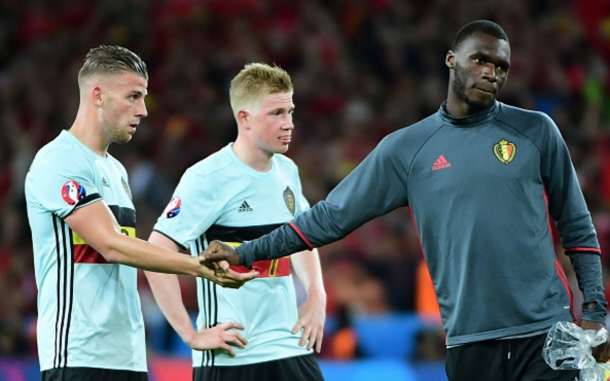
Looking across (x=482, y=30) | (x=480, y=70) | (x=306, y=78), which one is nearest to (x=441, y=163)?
(x=480, y=70)

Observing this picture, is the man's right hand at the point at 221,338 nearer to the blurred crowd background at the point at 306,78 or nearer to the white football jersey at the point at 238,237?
the white football jersey at the point at 238,237

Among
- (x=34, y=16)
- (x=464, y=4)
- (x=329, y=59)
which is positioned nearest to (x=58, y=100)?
(x=34, y=16)

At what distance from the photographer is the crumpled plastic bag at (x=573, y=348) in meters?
4.02

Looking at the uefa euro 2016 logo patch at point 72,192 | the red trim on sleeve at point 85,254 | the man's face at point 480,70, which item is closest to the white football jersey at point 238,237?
the red trim on sleeve at point 85,254

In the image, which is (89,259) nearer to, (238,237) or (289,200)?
(238,237)

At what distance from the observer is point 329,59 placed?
12.0 meters

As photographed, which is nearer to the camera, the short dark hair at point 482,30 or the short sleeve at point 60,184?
the short dark hair at point 482,30

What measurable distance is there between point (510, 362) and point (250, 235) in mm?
1619

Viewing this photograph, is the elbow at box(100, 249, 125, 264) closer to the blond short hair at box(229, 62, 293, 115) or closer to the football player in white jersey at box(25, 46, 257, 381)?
the football player in white jersey at box(25, 46, 257, 381)

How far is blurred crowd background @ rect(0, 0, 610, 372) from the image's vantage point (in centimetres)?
1034

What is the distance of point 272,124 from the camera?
5312mm

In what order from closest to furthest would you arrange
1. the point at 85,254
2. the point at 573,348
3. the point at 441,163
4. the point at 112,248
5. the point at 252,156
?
the point at 573,348 < the point at 441,163 < the point at 112,248 < the point at 85,254 < the point at 252,156

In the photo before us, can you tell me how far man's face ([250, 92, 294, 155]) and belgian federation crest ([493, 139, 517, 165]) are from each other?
55.5 inches

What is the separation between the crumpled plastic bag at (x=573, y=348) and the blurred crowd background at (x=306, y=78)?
5.40 m
